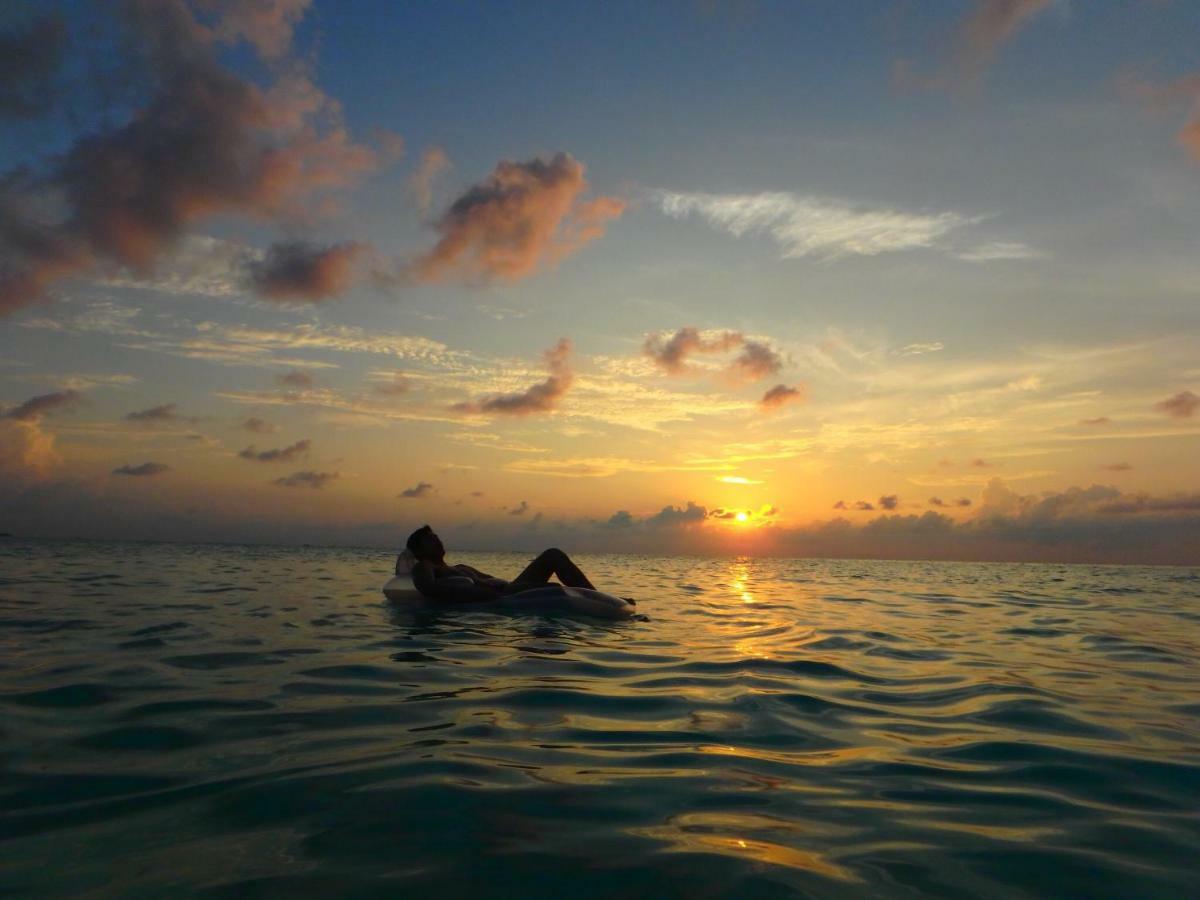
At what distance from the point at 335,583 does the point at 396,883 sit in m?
19.5

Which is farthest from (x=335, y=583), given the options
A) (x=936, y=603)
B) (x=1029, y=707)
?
(x=1029, y=707)

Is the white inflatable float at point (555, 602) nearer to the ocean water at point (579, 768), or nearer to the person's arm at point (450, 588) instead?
the person's arm at point (450, 588)

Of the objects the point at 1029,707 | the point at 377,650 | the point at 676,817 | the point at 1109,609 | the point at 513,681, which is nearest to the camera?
the point at 676,817

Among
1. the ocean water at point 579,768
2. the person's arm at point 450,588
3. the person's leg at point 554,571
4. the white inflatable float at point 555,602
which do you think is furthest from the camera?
the person's leg at point 554,571

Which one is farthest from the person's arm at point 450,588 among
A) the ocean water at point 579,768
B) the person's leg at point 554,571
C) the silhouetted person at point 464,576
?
the ocean water at point 579,768

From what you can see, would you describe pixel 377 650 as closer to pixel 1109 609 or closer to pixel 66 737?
pixel 66 737

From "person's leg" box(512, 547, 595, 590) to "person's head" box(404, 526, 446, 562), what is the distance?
177 centimetres

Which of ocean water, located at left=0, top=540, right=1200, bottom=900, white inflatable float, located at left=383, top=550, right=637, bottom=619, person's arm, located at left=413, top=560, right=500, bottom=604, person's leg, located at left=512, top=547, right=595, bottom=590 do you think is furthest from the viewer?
person's leg, located at left=512, top=547, right=595, bottom=590

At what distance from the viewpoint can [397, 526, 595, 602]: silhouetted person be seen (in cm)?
1325

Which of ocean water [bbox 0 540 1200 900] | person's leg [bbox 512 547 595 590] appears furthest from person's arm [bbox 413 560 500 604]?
ocean water [bbox 0 540 1200 900]

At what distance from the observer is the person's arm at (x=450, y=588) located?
13203mm

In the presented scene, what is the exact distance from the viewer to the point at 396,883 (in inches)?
116

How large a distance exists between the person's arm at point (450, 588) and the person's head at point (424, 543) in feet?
1.81

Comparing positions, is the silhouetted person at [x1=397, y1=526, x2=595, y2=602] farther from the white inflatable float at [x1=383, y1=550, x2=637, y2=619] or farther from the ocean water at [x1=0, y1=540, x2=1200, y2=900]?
the ocean water at [x1=0, y1=540, x2=1200, y2=900]
